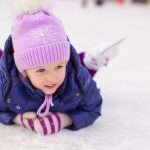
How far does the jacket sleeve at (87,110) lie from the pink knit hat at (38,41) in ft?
0.38

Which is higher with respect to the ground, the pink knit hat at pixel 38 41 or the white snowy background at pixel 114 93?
the pink knit hat at pixel 38 41

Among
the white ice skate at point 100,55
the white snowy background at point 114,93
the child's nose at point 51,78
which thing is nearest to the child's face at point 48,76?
the child's nose at point 51,78

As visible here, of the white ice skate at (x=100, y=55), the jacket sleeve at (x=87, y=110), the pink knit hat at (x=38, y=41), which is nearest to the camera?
the pink knit hat at (x=38, y=41)

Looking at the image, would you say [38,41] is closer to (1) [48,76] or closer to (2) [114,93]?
(1) [48,76]

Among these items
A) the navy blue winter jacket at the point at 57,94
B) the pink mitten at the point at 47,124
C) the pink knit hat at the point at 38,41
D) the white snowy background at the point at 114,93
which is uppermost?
the pink knit hat at the point at 38,41

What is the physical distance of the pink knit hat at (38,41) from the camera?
78 centimetres

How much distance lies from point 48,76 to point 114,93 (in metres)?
0.30

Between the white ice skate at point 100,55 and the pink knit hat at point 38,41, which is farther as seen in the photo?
A: the white ice skate at point 100,55

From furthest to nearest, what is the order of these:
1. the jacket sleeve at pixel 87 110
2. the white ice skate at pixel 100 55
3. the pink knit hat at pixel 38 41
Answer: the white ice skate at pixel 100 55
the jacket sleeve at pixel 87 110
the pink knit hat at pixel 38 41

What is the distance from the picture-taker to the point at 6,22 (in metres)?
1.73

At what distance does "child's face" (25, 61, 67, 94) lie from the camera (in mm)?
797

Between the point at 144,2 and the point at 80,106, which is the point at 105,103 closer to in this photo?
the point at 80,106

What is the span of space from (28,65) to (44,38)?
0.06 meters

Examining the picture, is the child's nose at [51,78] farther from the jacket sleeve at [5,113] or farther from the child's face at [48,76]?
the jacket sleeve at [5,113]
